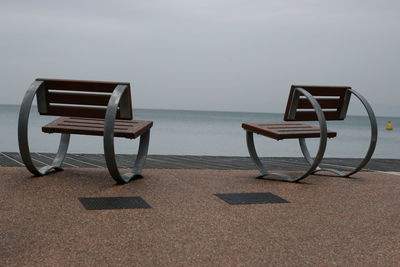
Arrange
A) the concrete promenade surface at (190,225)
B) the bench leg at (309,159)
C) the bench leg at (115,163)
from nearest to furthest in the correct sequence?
the concrete promenade surface at (190,225) < the bench leg at (115,163) < the bench leg at (309,159)

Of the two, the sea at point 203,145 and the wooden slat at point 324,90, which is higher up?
the wooden slat at point 324,90

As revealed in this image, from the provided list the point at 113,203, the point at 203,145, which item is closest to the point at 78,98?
the point at 113,203

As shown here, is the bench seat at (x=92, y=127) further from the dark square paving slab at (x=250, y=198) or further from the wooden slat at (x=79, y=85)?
the dark square paving slab at (x=250, y=198)

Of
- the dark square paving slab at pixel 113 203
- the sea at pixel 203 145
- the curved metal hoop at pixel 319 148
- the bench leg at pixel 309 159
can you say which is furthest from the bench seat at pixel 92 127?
the sea at pixel 203 145

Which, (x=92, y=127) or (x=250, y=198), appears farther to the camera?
(x=92, y=127)

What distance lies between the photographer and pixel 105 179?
4.63 metres

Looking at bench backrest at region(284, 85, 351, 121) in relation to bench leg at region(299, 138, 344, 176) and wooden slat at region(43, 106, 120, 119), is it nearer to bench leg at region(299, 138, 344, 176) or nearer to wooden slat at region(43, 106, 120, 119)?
bench leg at region(299, 138, 344, 176)

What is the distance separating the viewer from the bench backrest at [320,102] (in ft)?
16.5

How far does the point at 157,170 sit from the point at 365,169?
103 inches

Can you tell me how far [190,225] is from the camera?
3.15 m

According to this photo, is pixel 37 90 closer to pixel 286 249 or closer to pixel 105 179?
pixel 105 179

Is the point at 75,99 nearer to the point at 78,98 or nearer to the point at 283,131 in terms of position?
the point at 78,98

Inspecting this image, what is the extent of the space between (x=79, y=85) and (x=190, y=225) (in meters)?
1.82

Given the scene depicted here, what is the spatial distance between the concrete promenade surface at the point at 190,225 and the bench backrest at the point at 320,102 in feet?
2.57
